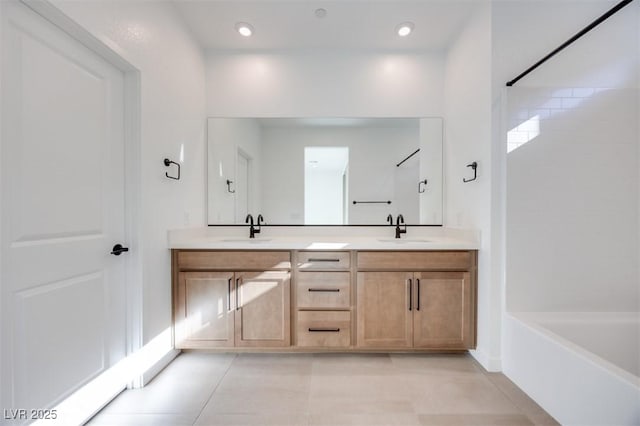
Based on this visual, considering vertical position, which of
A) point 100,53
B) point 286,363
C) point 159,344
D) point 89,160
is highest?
point 100,53

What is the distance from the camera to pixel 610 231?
192 cm

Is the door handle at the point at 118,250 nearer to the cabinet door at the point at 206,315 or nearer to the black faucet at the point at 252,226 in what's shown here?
the cabinet door at the point at 206,315

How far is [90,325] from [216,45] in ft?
7.88

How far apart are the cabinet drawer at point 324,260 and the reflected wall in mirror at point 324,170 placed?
1.90 feet

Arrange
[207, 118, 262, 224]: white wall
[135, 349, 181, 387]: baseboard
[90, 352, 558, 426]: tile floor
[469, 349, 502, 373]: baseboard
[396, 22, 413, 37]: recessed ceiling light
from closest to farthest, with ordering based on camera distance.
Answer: [90, 352, 558, 426]: tile floor → [135, 349, 181, 387]: baseboard → [469, 349, 502, 373]: baseboard → [396, 22, 413, 37]: recessed ceiling light → [207, 118, 262, 224]: white wall

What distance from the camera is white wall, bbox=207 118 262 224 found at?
2.72 metres

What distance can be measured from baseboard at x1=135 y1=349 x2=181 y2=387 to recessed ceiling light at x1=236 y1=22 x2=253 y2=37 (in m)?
2.60

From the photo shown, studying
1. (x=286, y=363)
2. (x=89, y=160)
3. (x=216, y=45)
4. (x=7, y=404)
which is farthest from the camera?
(x=216, y=45)

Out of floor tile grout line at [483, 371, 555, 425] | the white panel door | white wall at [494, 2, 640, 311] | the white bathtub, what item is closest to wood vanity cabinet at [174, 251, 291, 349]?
the white panel door

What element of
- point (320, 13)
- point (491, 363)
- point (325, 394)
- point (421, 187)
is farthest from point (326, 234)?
point (320, 13)

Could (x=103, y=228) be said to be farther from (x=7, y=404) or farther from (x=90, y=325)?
(x=7, y=404)

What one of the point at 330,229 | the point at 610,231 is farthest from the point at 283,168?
the point at 610,231

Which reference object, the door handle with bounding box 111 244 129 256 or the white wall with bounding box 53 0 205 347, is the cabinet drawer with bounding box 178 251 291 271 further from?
the door handle with bounding box 111 244 129 256

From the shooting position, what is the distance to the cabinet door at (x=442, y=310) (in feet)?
7.02
